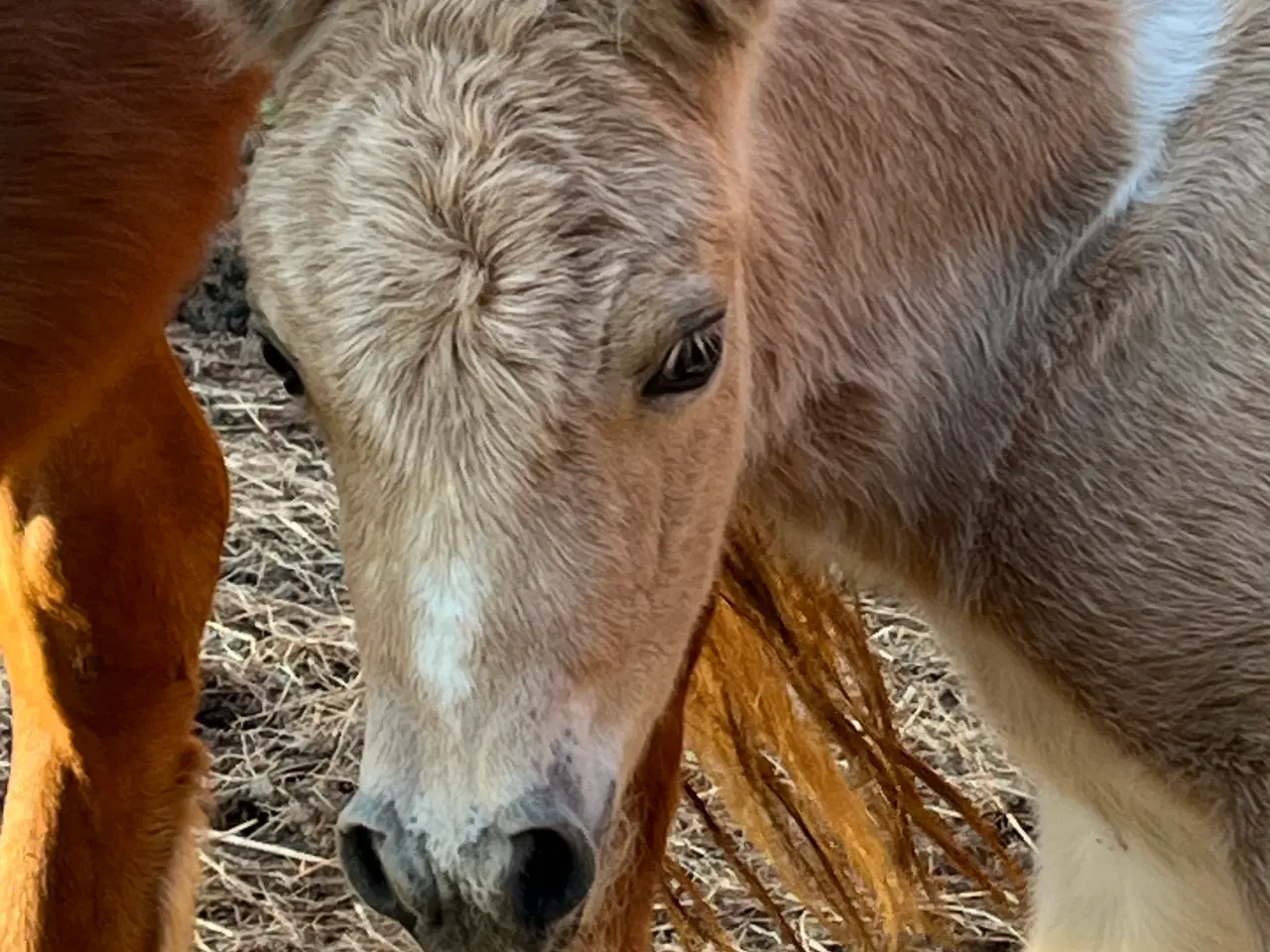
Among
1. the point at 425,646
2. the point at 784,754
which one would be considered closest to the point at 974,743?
the point at 784,754

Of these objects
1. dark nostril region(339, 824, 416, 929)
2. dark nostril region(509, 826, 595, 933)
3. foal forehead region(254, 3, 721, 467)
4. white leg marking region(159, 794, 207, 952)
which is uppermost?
foal forehead region(254, 3, 721, 467)

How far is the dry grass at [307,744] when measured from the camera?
7.82 ft

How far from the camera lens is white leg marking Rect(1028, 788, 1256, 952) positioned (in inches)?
66.2

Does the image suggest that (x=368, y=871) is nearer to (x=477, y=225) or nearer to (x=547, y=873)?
(x=547, y=873)

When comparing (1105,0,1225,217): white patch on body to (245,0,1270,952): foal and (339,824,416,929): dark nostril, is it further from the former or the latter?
(339,824,416,929): dark nostril

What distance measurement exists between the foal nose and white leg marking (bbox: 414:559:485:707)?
0.29ft

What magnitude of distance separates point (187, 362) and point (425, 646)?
8.56 ft

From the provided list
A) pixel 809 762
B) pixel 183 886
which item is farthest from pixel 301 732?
pixel 809 762

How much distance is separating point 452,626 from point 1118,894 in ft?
3.46

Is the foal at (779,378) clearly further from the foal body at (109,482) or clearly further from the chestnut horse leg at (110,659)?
the chestnut horse leg at (110,659)

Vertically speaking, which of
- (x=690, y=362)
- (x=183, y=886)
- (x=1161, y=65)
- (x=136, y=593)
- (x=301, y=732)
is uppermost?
(x=1161, y=65)

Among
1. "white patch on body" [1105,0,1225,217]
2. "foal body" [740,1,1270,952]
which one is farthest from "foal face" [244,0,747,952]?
"white patch on body" [1105,0,1225,217]

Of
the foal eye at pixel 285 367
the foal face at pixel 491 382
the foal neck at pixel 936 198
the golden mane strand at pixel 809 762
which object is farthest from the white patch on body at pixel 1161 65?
the foal eye at pixel 285 367

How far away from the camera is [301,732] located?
8.73 feet
